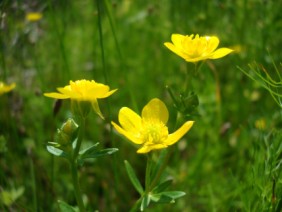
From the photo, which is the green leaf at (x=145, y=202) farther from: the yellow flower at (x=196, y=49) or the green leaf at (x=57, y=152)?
the yellow flower at (x=196, y=49)

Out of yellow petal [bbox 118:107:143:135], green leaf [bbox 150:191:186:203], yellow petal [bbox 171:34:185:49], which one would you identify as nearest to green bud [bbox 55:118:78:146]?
yellow petal [bbox 118:107:143:135]

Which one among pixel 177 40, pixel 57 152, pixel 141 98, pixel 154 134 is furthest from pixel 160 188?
pixel 141 98

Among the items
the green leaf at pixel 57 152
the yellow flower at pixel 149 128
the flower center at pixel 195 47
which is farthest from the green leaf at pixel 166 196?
the flower center at pixel 195 47

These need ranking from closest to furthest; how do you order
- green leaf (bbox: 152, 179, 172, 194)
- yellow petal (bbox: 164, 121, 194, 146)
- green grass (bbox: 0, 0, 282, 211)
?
yellow petal (bbox: 164, 121, 194, 146) < green leaf (bbox: 152, 179, 172, 194) < green grass (bbox: 0, 0, 282, 211)

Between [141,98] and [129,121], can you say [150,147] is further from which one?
[141,98]

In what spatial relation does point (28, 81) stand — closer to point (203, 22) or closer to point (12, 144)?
point (12, 144)

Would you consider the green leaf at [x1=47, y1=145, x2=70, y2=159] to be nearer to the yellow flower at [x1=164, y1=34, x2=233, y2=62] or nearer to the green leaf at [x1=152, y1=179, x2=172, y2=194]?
the green leaf at [x1=152, y1=179, x2=172, y2=194]

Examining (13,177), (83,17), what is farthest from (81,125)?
(83,17)
